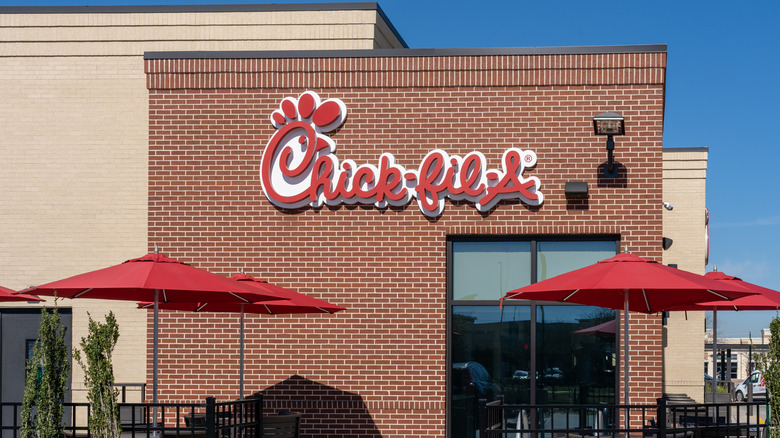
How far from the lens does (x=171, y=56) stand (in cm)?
1432

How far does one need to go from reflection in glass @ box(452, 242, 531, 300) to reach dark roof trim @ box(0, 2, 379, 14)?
7311mm

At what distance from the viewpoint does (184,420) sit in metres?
13.2

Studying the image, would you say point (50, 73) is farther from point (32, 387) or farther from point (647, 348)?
point (647, 348)

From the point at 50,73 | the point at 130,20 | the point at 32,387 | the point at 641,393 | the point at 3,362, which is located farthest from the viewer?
the point at 130,20

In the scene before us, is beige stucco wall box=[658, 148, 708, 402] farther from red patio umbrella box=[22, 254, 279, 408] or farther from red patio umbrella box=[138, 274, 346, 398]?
red patio umbrella box=[22, 254, 279, 408]

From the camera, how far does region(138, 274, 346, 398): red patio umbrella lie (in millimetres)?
11938

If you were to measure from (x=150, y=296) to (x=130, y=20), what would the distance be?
922cm

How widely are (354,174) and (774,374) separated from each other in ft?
21.2

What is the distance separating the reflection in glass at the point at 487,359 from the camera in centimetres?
1341

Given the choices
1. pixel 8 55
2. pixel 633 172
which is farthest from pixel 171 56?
pixel 633 172

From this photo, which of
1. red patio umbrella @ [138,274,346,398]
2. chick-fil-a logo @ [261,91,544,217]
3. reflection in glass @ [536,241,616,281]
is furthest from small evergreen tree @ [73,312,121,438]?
reflection in glass @ [536,241,616,281]

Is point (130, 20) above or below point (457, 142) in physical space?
above

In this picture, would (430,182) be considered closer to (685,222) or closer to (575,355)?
(575,355)

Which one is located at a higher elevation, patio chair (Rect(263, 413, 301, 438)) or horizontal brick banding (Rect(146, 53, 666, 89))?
horizontal brick banding (Rect(146, 53, 666, 89))
